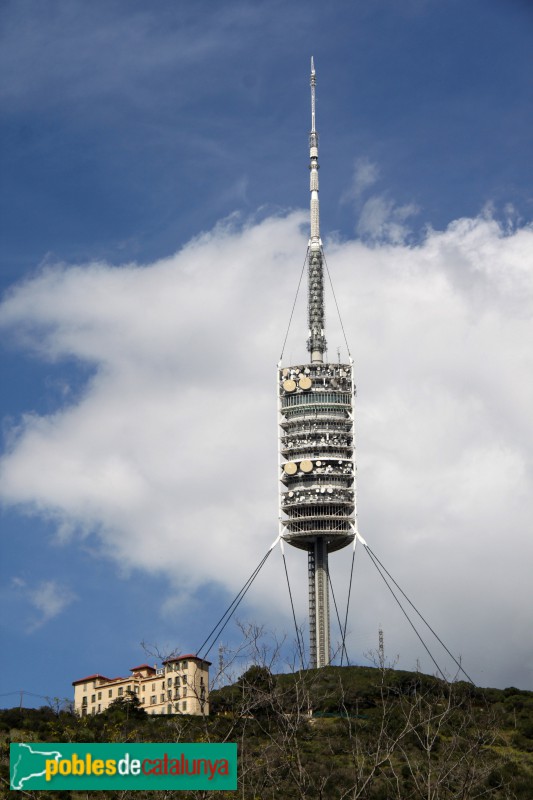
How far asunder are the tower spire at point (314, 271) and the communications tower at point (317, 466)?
19cm


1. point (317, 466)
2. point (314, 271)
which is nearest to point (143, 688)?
point (317, 466)

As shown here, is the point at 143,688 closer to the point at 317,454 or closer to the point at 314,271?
the point at 317,454

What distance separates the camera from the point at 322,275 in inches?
6373

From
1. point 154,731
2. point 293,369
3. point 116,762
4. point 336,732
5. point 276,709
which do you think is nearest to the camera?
point 116,762

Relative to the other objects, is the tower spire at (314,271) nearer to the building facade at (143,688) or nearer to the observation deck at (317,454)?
the observation deck at (317,454)

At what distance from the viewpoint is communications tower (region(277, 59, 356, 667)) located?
14825cm

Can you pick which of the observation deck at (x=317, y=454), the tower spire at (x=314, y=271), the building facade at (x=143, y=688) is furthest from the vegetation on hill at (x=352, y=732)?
the tower spire at (x=314, y=271)

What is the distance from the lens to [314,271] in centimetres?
16162

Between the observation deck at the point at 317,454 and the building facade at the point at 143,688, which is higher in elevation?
the observation deck at the point at 317,454

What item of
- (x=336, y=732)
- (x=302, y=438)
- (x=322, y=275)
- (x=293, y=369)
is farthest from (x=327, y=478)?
(x=336, y=732)

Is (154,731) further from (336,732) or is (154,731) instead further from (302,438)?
(302,438)

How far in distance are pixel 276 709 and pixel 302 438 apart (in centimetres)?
10950

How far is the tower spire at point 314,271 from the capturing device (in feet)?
522

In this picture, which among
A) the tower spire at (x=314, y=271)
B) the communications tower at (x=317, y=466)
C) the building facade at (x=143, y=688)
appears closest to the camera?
the building facade at (x=143, y=688)
